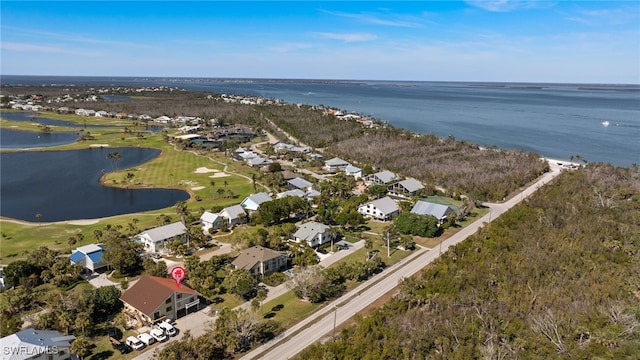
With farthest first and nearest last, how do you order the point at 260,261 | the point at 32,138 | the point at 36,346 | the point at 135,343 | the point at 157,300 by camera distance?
the point at 32,138 < the point at 260,261 < the point at 157,300 < the point at 135,343 < the point at 36,346

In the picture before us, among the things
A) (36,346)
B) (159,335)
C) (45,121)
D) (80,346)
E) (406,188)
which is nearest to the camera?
(36,346)

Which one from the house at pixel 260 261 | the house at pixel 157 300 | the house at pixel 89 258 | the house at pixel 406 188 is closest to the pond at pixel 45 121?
the house at pixel 406 188

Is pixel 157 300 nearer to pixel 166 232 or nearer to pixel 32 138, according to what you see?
pixel 166 232

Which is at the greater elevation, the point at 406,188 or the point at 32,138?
the point at 32,138

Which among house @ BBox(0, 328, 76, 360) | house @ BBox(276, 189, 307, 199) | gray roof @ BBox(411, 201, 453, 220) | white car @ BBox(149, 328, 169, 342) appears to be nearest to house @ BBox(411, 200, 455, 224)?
gray roof @ BBox(411, 201, 453, 220)

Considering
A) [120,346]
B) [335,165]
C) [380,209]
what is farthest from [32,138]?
[120,346]

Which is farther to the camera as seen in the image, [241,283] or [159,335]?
[241,283]
